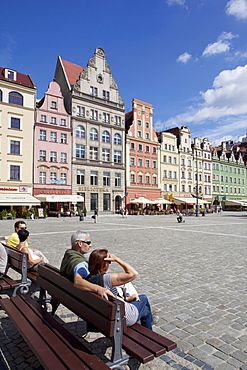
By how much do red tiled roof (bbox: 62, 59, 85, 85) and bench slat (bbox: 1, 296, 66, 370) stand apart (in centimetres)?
4388

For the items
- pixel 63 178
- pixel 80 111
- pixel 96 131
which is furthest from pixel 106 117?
pixel 63 178

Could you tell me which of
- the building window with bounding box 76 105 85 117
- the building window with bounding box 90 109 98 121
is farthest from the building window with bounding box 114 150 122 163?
the building window with bounding box 76 105 85 117

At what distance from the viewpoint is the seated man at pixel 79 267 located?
2.78 meters

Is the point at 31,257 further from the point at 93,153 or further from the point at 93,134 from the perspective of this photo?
the point at 93,134

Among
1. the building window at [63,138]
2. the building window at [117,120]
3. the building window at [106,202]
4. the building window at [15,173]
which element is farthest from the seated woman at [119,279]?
the building window at [117,120]

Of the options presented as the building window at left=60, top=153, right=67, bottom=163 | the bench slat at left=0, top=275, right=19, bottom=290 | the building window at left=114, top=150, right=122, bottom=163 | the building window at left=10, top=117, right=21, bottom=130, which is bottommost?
the bench slat at left=0, top=275, right=19, bottom=290

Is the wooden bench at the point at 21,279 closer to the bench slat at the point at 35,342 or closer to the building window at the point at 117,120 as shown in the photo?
the bench slat at the point at 35,342

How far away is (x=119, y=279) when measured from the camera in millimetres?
2959

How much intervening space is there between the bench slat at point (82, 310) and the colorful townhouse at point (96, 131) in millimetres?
38221

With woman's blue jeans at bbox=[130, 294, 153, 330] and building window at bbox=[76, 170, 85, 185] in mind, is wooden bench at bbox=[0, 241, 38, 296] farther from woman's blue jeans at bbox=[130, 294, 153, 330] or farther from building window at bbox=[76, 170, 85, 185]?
building window at bbox=[76, 170, 85, 185]

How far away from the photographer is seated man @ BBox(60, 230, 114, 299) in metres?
2.78

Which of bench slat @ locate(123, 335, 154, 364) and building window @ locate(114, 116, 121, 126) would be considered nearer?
bench slat @ locate(123, 335, 154, 364)

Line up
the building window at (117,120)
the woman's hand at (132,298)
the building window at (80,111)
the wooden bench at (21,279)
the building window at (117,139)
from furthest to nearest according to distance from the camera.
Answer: the building window at (117,120) < the building window at (117,139) < the building window at (80,111) < the wooden bench at (21,279) < the woman's hand at (132,298)

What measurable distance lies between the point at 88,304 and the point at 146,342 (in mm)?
627
